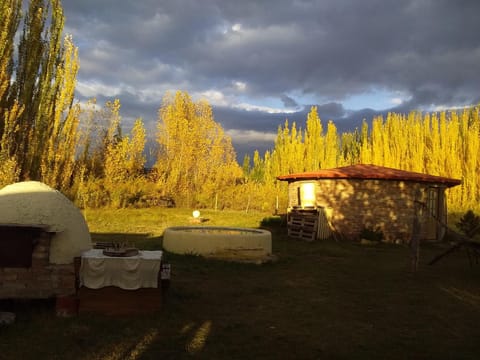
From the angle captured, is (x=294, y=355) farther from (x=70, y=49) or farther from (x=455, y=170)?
(x=455, y=170)

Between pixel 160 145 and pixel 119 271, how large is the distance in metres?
28.4

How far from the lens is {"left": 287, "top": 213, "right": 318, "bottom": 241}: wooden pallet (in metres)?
17.3

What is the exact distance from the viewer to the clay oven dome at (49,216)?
6.17 m

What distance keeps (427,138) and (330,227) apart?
17.7 metres

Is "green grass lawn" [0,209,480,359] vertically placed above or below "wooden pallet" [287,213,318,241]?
below

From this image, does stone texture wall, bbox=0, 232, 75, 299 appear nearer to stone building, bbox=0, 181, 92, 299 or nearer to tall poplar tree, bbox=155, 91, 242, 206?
stone building, bbox=0, 181, 92, 299

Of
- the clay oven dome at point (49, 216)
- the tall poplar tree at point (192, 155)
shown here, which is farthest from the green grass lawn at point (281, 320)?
the tall poplar tree at point (192, 155)

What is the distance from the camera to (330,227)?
697 inches

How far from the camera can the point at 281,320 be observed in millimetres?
6312

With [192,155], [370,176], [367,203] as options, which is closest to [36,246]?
[370,176]

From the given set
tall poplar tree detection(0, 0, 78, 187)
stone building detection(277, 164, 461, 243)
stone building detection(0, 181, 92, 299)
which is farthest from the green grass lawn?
tall poplar tree detection(0, 0, 78, 187)

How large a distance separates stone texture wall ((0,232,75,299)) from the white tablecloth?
277 millimetres

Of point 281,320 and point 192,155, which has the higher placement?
point 192,155

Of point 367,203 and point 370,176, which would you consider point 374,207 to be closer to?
point 367,203
